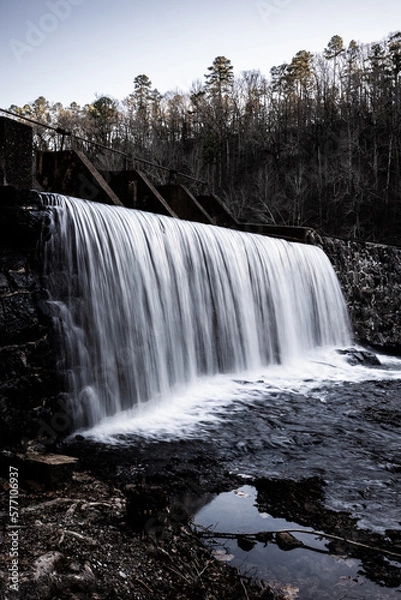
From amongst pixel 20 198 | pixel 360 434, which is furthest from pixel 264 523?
pixel 20 198

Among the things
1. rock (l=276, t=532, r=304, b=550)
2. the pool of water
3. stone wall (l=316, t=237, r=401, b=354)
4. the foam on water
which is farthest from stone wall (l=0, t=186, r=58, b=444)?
stone wall (l=316, t=237, r=401, b=354)

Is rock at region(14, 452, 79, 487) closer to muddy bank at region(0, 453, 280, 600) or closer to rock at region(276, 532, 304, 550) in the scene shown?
muddy bank at region(0, 453, 280, 600)

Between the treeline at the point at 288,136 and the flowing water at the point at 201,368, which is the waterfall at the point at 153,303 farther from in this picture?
the treeline at the point at 288,136

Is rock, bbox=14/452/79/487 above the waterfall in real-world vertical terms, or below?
below

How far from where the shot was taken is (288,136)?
167 ft

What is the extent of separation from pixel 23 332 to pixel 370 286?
12.0m

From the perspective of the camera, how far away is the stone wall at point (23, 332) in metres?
3.98

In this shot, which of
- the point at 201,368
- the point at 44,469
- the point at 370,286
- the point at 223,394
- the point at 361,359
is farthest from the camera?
the point at 370,286

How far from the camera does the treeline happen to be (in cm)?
3738

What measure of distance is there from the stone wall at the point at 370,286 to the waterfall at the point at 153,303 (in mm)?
3357

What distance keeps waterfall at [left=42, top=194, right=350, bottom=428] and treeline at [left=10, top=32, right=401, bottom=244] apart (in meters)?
25.3

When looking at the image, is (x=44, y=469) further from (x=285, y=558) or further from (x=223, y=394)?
(x=223, y=394)

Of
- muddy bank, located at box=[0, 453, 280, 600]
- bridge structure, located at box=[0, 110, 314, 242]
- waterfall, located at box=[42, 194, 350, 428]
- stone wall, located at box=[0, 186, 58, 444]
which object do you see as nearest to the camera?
muddy bank, located at box=[0, 453, 280, 600]

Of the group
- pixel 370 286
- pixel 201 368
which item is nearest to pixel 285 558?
pixel 201 368
